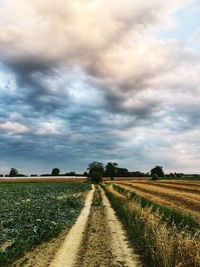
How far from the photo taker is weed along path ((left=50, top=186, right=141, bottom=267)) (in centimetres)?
846

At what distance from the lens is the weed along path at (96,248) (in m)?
8.46

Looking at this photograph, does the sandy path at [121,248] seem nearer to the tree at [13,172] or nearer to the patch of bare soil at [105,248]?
the patch of bare soil at [105,248]

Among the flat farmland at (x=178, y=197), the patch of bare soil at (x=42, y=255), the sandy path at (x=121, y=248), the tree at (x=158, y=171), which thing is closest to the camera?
the patch of bare soil at (x=42, y=255)

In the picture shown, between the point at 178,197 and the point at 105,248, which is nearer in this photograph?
the point at 105,248

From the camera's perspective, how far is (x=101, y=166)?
13325 cm

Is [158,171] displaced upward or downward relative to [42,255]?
upward

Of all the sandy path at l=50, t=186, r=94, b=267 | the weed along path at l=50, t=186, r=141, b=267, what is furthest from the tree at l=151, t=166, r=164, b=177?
the sandy path at l=50, t=186, r=94, b=267

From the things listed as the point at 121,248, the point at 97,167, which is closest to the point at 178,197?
the point at 121,248

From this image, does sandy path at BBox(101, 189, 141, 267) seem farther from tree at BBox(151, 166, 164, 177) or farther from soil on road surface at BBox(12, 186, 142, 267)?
tree at BBox(151, 166, 164, 177)

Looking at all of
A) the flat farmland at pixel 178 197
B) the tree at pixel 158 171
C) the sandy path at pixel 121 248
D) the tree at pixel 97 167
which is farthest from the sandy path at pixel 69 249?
the tree at pixel 158 171

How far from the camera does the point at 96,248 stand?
1012 cm

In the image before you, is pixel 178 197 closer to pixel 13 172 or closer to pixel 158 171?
pixel 158 171

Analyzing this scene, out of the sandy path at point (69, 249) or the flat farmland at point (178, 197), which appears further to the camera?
the flat farmland at point (178, 197)

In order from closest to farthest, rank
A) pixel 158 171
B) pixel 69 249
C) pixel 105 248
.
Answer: pixel 69 249 → pixel 105 248 → pixel 158 171
